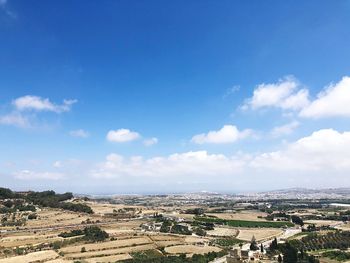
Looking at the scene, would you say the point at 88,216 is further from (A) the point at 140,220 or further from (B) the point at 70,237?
(B) the point at 70,237

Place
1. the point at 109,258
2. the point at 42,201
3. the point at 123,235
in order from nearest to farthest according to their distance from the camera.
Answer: the point at 109,258
the point at 123,235
the point at 42,201

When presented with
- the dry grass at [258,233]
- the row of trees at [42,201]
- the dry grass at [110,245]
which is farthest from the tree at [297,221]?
the row of trees at [42,201]

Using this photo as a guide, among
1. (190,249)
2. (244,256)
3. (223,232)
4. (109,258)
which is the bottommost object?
(244,256)

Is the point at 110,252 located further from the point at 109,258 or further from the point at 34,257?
the point at 34,257

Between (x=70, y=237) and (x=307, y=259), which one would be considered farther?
(x=70, y=237)

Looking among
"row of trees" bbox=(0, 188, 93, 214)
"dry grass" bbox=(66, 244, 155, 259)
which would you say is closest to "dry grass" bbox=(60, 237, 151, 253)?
"dry grass" bbox=(66, 244, 155, 259)

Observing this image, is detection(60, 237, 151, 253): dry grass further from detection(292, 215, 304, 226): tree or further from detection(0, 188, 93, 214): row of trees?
detection(292, 215, 304, 226): tree

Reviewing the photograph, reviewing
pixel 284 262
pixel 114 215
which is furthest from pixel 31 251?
pixel 114 215

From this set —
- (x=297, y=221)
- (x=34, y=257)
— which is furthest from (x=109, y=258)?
(x=297, y=221)
